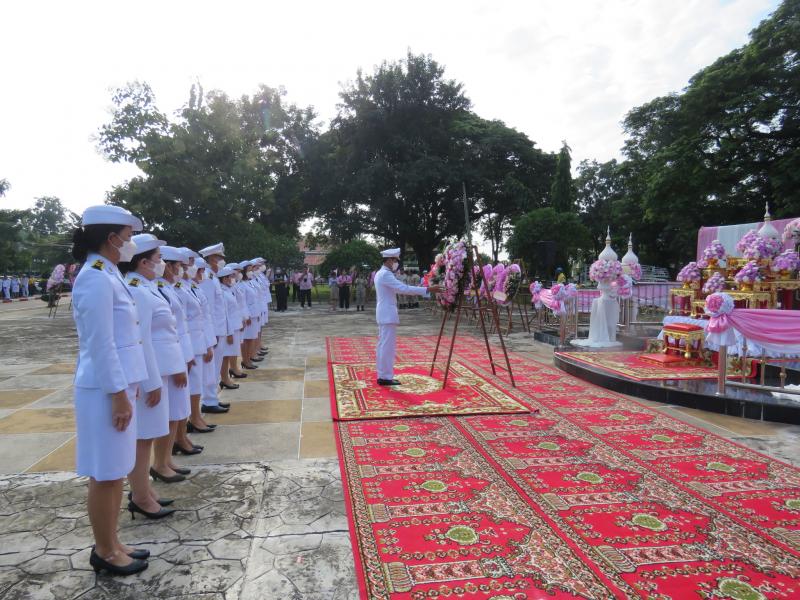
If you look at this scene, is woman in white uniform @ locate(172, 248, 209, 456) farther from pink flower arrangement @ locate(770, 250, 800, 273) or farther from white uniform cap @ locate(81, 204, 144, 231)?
pink flower arrangement @ locate(770, 250, 800, 273)

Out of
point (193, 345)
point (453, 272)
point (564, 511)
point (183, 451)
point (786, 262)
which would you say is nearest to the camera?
point (564, 511)

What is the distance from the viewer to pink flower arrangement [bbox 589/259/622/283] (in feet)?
29.7

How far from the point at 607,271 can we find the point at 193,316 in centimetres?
724

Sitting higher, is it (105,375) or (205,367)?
(105,375)

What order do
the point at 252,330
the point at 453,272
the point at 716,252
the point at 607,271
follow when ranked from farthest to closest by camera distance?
the point at 607,271, the point at 252,330, the point at 716,252, the point at 453,272

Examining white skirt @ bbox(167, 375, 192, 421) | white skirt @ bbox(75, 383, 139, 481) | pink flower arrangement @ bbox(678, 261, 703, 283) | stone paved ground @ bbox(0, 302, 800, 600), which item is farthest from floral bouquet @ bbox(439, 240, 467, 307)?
white skirt @ bbox(75, 383, 139, 481)

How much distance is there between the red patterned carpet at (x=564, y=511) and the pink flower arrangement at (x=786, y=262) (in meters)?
3.77

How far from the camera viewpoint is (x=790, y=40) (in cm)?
1992

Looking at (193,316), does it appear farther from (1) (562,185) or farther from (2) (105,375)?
(1) (562,185)

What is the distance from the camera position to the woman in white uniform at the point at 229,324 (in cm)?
643

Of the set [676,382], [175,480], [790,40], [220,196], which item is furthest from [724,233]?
[175,480]

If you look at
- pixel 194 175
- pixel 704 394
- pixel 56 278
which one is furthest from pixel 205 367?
pixel 56 278

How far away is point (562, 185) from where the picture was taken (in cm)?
3047

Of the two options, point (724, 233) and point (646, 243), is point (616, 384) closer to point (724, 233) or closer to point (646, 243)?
point (724, 233)
